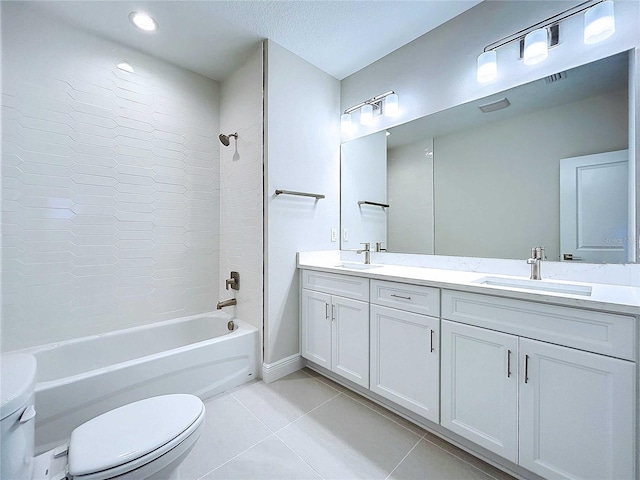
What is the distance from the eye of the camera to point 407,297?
1544mm

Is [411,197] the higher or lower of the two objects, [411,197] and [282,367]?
the higher

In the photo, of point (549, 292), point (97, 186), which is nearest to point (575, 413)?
point (549, 292)

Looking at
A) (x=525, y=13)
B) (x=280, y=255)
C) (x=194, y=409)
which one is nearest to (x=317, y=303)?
(x=280, y=255)

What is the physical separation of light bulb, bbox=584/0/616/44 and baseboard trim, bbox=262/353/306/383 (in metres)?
2.71

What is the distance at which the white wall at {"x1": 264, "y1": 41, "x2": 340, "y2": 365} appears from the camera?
6.88 feet

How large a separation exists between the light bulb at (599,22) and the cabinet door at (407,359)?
1.62 metres

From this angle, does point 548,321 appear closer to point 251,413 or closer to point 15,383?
point 251,413

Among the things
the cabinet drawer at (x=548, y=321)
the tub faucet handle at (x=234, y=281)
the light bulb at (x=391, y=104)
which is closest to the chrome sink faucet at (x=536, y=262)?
the cabinet drawer at (x=548, y=321)

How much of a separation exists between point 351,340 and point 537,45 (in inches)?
80.9

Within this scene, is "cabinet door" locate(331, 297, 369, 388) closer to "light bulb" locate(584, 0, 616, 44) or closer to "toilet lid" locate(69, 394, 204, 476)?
"toilet lid" locate(69, 394, 204, 476)

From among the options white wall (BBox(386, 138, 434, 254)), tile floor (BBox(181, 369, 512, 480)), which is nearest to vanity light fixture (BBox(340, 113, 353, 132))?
white wall (BBox(386, 138, 434, 254))

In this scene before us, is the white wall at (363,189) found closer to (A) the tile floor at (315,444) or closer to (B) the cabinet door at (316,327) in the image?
(B) the cabinet door at (316,327)

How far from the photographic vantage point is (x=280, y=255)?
216 cm

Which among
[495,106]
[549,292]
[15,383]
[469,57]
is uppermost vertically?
[469,57]
